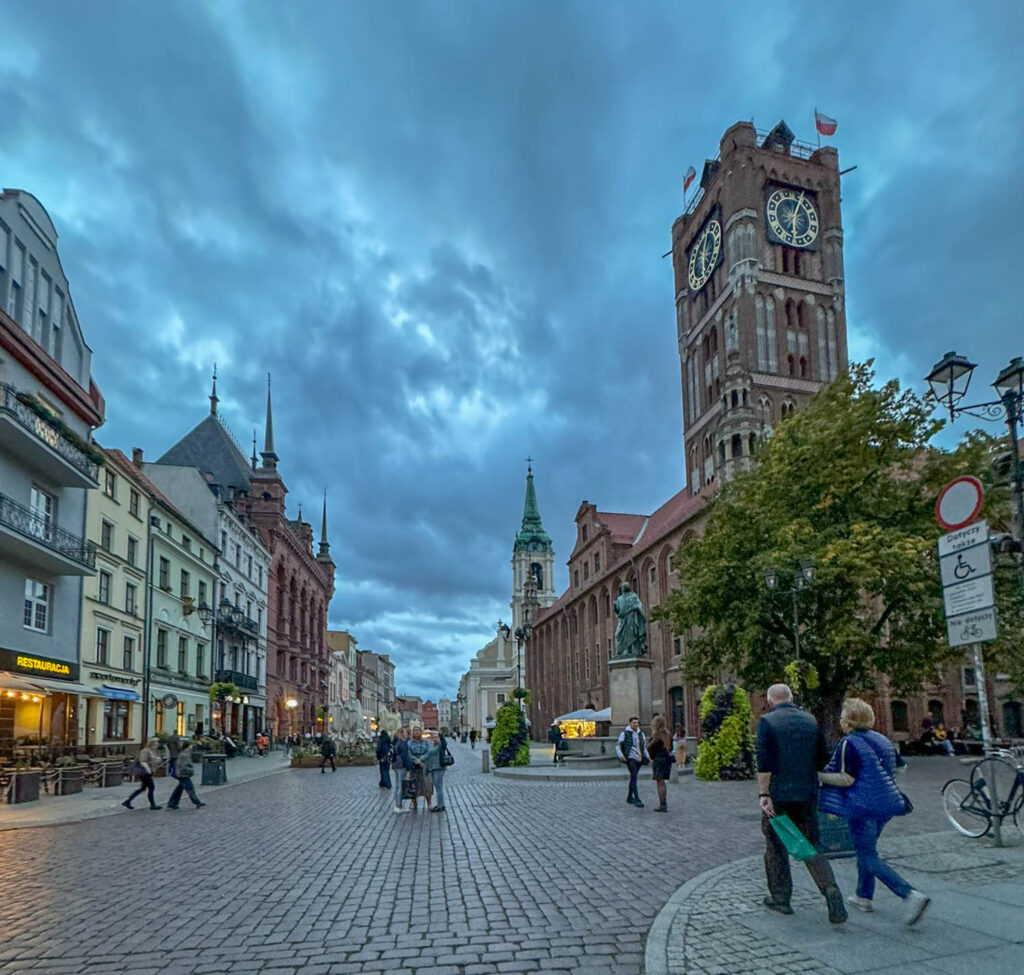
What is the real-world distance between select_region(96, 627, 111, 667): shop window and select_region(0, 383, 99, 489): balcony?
20.2 ft

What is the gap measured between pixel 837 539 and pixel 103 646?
25.0m

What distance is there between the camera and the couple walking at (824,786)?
→ 617cm

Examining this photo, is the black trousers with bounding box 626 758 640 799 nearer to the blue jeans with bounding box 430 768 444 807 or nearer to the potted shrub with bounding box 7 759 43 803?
the blue jeans with bounding box 430 768 444 807

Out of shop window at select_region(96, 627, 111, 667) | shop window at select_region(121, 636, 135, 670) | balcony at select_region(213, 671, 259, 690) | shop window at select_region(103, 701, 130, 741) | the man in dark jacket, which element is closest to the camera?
the man in dark jacket

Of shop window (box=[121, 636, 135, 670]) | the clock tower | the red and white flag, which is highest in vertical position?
the red and white flag

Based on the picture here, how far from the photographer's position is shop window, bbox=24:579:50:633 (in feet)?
83.6

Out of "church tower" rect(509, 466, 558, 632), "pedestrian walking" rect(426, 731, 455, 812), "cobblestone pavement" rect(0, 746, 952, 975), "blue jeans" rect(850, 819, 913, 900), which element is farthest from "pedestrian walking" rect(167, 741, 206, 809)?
"church tower" rect(509, 466, 558, 632)

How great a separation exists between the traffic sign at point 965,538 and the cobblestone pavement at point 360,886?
4.25 metres

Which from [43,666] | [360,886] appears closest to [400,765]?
[360,886]

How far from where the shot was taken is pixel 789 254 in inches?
2302

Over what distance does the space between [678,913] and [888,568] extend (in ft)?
55.9

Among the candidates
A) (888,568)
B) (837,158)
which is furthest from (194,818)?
(837,158)

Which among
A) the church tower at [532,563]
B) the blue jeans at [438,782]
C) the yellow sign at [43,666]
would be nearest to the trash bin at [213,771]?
the yellow sign at [43,666]

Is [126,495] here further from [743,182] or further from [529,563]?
[529,563]
